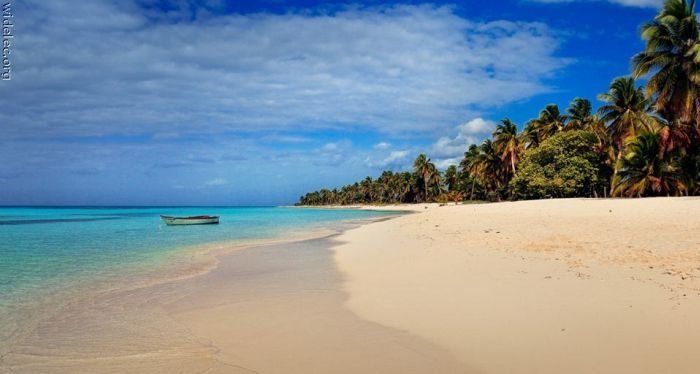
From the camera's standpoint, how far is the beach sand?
511cm

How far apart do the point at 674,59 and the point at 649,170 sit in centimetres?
1124

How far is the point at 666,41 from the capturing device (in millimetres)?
27797

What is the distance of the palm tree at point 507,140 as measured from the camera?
65.8 m

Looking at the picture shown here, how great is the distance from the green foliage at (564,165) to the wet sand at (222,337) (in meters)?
45.3

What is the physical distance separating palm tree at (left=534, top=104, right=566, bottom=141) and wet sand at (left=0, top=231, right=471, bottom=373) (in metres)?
57.6

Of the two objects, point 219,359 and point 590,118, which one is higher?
point 590,118

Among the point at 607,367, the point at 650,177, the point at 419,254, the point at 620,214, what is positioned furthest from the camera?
the point at 650,177

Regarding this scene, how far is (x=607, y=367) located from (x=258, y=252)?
14.7 meters

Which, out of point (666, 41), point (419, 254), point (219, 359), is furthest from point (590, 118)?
point (219, 359)

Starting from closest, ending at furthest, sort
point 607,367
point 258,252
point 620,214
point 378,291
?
point 607,367
point 378,291
point 258,252
point 620,214

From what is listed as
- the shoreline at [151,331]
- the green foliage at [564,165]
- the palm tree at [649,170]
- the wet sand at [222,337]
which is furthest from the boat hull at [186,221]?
the palm tree at [649,170]

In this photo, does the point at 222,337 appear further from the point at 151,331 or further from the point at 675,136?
the point at 675,136

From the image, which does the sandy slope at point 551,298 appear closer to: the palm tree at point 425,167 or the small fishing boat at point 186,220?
the small fishing boat at point 186,220

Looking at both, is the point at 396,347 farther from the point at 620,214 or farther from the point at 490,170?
the point at 490,170
